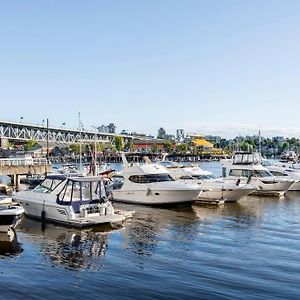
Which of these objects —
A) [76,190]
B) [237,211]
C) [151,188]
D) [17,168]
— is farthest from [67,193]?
[17,168]

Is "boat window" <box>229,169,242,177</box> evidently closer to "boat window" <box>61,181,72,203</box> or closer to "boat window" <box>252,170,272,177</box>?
"boat window" <box>252,170,272,177</box>

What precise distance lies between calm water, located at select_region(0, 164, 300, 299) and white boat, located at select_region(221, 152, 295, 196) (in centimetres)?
1398

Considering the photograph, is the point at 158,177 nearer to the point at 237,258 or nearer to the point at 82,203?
the point at 82,203

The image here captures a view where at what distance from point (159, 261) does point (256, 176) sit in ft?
89.2

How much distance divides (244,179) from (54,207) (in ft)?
71.9

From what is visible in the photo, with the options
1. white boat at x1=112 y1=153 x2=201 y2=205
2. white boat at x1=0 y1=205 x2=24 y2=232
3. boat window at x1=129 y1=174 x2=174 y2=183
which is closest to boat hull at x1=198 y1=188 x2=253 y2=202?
white boat at x1=112 y1=153 x2=201 y2=205

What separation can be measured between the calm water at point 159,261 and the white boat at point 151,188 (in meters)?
4.66

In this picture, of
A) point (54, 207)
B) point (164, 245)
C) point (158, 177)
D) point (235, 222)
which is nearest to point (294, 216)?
point (235, 222)

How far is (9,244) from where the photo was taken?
19625 mm

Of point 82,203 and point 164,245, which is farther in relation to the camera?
point 82,203

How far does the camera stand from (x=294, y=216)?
94.0 feet

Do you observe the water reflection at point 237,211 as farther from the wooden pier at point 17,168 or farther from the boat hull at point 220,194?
the wooden pier at point 17,168

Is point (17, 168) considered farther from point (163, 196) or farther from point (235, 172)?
point (235, 172)

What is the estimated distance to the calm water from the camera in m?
13.8
